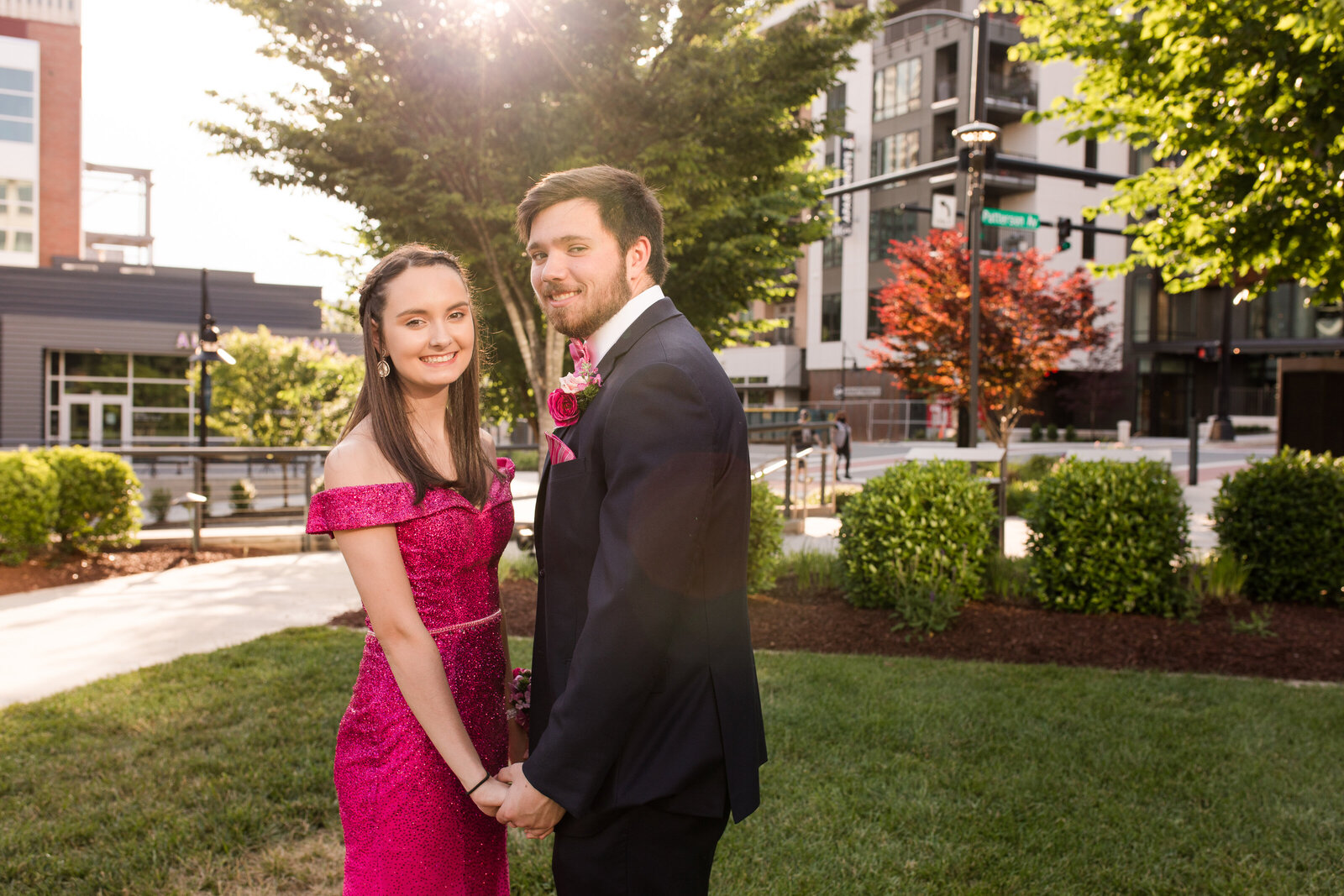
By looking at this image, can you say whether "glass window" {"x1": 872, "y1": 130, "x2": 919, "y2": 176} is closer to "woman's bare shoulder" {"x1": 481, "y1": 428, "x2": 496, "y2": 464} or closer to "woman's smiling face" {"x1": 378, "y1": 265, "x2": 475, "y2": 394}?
"woman's bare shoulder" {"x1": 481, "y1": 428, "x2": 496, "y2": 464}

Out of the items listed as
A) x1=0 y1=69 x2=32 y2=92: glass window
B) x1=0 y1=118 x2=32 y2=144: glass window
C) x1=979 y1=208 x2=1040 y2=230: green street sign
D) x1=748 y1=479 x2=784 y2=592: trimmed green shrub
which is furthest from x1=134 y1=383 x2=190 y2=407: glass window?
x1=748 y1=479 x2=784 y2=592: trimmed green shrub

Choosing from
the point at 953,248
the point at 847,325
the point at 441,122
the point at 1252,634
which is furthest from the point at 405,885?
the point at 847,325

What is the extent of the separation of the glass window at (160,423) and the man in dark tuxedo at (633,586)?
37218mm

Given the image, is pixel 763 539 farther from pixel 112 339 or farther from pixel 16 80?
pixel 16 80

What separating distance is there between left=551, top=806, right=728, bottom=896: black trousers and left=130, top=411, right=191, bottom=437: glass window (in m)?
37.4

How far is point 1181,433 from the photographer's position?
47.4m

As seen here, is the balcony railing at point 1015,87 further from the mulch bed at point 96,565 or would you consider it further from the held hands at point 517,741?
the held hands at point 517,741

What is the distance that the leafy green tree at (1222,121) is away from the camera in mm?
6852

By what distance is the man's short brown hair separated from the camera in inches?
77.2

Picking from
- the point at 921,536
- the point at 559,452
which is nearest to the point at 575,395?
the point at 559,452

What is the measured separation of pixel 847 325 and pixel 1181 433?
1824 centimetres

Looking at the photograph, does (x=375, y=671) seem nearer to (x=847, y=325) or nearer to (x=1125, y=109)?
(x=1125, y=109)

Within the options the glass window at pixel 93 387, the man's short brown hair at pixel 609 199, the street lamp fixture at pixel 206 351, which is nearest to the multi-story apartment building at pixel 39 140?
the glass window at pixel 93 387

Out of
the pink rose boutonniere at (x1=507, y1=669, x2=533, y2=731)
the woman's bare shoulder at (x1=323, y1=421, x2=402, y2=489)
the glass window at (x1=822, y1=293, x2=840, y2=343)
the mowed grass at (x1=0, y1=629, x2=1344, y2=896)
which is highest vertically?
the glass window at (x1=822, y1=293, x2=840, y2=343)
